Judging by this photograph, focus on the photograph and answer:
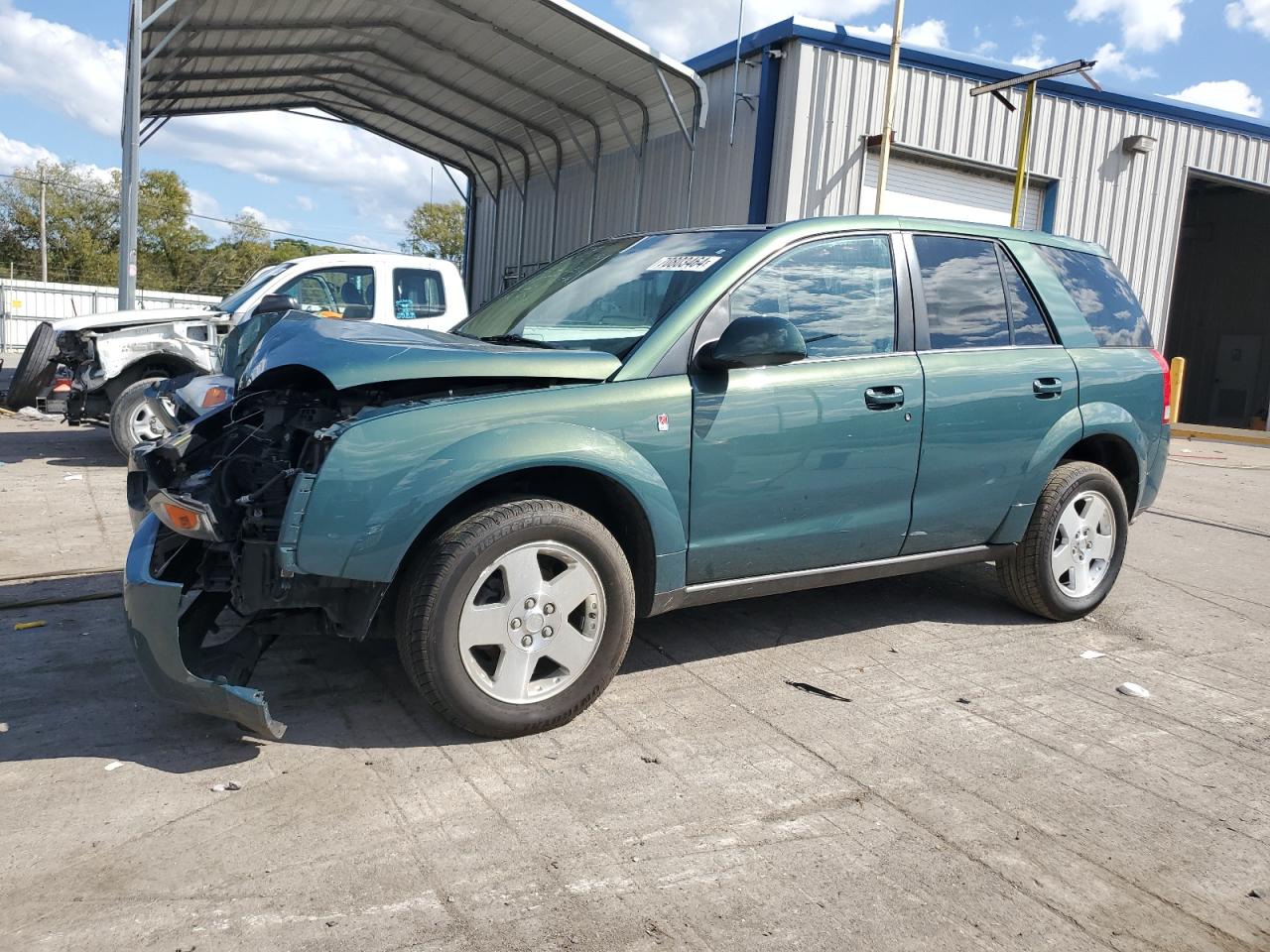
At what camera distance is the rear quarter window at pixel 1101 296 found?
4.98 meters

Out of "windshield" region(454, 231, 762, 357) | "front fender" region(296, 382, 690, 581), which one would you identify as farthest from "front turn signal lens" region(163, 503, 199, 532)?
"windshield" region(454, 231, 762, 357)

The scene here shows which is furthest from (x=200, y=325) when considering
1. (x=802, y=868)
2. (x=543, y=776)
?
(x=802, y=868)

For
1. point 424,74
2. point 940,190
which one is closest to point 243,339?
point 940,190

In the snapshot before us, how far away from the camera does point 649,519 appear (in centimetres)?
358

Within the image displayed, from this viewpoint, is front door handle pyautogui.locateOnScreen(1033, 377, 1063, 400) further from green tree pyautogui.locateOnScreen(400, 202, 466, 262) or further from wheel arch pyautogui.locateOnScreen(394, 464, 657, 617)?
green tree pyautogui.locateOnScreen(400, 202, 466, 262)

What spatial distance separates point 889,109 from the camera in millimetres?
13383

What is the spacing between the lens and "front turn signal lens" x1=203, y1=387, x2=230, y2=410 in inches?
218

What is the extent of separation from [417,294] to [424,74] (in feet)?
31.6

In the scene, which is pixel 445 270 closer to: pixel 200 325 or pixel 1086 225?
pixel 200 325

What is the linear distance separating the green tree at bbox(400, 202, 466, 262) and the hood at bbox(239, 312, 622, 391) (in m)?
83.8

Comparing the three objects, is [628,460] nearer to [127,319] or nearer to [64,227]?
[127,319]

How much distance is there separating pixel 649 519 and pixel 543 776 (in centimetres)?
94

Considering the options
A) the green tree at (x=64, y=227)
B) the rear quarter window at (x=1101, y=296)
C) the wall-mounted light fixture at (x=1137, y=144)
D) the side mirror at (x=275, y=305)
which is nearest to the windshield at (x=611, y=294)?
the rear quarter window at (x=1101, y=296)

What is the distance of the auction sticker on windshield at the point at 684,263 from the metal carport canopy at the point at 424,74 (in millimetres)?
9420
